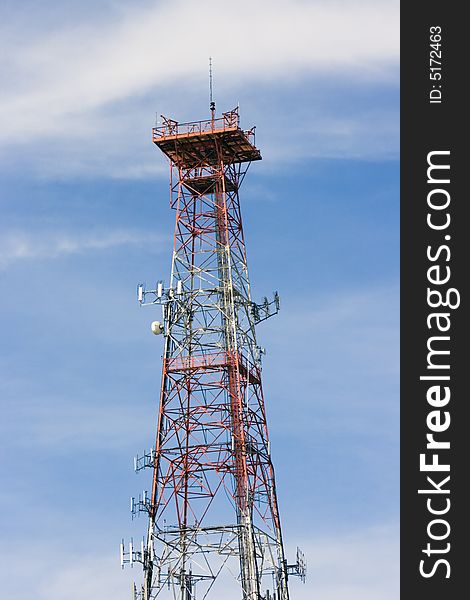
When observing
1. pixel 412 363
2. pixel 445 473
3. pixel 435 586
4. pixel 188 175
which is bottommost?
pixel 435 586

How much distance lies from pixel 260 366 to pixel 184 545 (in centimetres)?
1487

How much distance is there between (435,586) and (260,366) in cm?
4814

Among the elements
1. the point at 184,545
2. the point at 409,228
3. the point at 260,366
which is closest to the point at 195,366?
the point at 260,366

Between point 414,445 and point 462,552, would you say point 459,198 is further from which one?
point 462,552

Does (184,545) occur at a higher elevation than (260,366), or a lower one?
lower

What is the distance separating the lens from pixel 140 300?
11294 cm

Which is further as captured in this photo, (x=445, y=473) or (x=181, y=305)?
(x=181, y=305)

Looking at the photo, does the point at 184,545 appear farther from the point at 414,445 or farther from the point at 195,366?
the point at 414,445

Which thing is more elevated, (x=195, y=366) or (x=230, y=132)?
(x=230, y=132)

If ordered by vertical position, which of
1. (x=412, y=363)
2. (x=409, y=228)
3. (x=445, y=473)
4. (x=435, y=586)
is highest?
(x=409, y=228)

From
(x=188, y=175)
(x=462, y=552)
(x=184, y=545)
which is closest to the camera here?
(x=462, y=552)

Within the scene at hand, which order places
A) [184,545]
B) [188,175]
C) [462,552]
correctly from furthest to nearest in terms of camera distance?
1. [188,175]
2. [184,545]
3. [462,552]

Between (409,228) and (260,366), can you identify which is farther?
(260,366)

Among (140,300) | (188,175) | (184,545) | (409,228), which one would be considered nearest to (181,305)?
(140,300)
